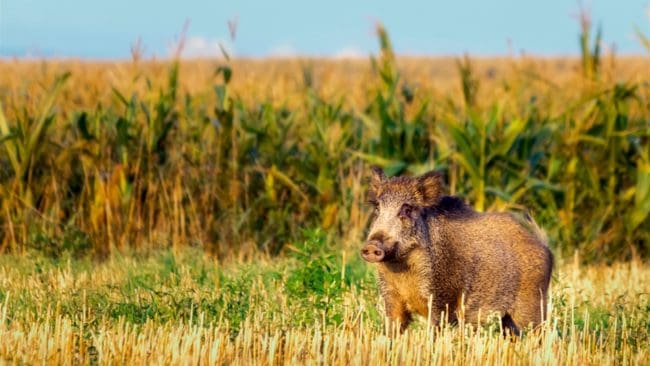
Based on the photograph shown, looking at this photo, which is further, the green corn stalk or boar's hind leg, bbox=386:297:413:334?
the green corn stalk

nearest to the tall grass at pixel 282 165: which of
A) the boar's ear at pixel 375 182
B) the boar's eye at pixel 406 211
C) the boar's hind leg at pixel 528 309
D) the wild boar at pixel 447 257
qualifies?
the wild boar at pixel 447 257

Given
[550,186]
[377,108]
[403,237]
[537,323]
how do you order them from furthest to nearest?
[377,108], [550,186], [537,323], [403,237]

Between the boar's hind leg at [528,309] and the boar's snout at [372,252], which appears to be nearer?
the boar's snout at [372,252]

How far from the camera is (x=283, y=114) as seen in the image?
45.1ft

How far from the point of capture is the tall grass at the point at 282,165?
480 inches

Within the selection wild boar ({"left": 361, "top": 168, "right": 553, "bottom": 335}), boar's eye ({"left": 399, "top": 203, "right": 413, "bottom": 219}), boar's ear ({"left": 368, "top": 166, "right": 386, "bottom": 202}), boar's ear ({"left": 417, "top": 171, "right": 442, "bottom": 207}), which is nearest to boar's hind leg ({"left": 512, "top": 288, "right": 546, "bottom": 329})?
wild boar ({"left": 361, "top": 168, "right": 553, "bottom": 335})

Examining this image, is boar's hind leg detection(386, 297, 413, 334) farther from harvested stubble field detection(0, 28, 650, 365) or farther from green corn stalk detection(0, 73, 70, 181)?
green corn stalk detection(0, 73, 70, 181)

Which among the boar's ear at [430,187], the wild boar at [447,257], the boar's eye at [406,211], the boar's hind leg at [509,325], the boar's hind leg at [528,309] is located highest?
the boar's ear at [430,187]

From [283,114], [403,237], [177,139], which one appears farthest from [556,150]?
[403,237]

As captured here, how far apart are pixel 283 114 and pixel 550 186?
147 inches

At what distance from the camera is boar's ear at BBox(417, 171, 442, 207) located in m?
7.20

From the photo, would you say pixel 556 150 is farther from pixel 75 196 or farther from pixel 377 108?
pixel 75 196

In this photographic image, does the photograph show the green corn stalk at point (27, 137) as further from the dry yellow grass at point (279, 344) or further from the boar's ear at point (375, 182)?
the boar's ear at point (375, 182)

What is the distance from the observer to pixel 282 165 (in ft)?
42.7
